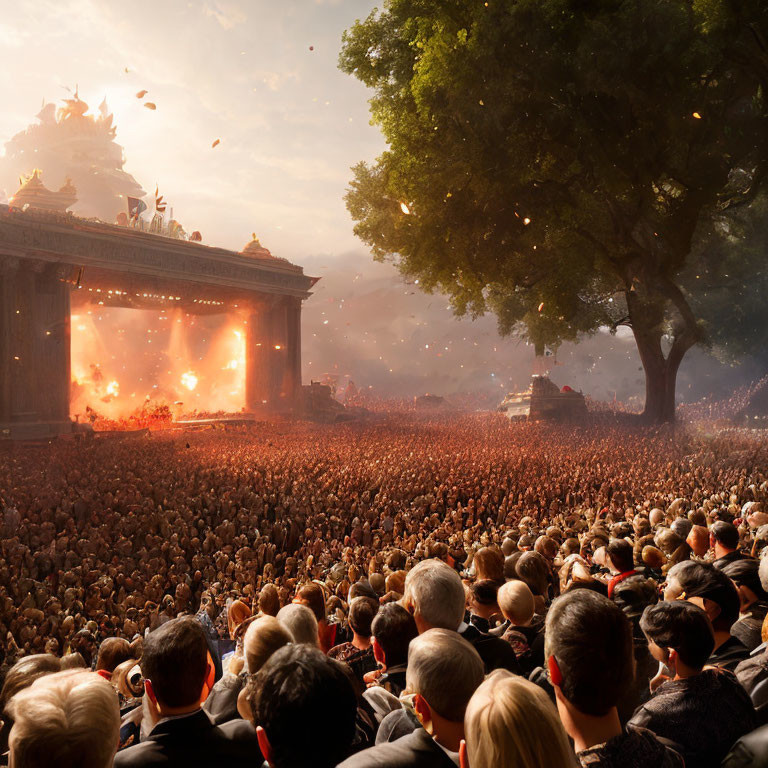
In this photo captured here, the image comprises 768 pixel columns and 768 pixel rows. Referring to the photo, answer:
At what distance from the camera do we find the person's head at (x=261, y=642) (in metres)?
2.94

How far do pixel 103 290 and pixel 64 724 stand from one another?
28803mm

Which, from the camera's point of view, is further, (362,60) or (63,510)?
(362,60)

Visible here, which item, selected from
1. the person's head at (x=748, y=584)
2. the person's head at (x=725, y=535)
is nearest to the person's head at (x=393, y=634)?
the person's head at (x=748, y=584)

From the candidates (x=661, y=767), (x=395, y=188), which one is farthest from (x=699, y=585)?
(x=395, y=188)

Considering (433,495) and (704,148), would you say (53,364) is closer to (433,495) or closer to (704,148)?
(433,495)

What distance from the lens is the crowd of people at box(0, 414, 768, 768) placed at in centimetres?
202

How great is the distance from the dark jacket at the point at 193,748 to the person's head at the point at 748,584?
3385 millimetres

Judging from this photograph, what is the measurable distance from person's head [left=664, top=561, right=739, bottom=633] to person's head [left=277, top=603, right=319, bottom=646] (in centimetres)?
219

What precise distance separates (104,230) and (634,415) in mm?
23329

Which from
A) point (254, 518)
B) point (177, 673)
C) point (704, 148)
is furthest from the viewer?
point (704, 148)

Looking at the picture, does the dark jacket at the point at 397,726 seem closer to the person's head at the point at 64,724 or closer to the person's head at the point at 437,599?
the person's head at the point at 437,599

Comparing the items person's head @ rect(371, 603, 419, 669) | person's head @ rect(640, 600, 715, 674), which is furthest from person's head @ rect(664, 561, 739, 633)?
person's head @ rect(371, 603, 419, 669)

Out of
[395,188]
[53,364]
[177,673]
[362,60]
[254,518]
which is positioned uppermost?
[362,60]

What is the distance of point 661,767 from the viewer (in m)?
2.07
